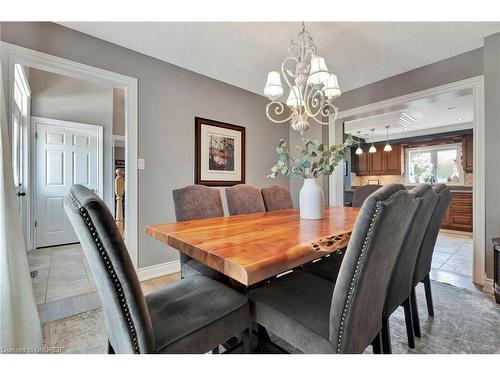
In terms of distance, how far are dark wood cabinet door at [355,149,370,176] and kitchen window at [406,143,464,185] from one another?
982 mm

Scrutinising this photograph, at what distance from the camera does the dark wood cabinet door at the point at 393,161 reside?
6168mm

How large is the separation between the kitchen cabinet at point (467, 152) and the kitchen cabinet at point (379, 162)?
127 centimetres

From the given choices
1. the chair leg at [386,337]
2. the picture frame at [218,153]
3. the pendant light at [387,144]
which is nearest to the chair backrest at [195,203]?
the picture frame at [218,153]

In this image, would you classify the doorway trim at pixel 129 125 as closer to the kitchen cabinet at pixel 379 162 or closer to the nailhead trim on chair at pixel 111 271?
the nailhead trim on chair at pixel 111 271

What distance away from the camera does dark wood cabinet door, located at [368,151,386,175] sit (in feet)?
21.1

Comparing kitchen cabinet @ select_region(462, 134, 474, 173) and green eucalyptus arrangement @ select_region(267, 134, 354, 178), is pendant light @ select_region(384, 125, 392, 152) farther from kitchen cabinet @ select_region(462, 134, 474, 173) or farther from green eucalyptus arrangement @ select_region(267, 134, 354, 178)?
green eucalyptus arrangement @ select_region(267, 134, 354, 178)

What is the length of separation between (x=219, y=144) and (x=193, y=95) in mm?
687

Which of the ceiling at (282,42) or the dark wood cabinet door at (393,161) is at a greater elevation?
the ceiling at (282,42)

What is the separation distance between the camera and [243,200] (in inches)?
85.6

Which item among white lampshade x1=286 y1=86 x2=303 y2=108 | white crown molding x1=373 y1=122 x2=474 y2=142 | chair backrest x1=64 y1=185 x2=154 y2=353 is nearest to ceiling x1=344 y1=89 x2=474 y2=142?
white crown molding x1=373 y1=122 x2=474 y2=142

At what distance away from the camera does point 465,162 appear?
5141 mm

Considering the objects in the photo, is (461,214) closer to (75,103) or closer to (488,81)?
(488,81)
